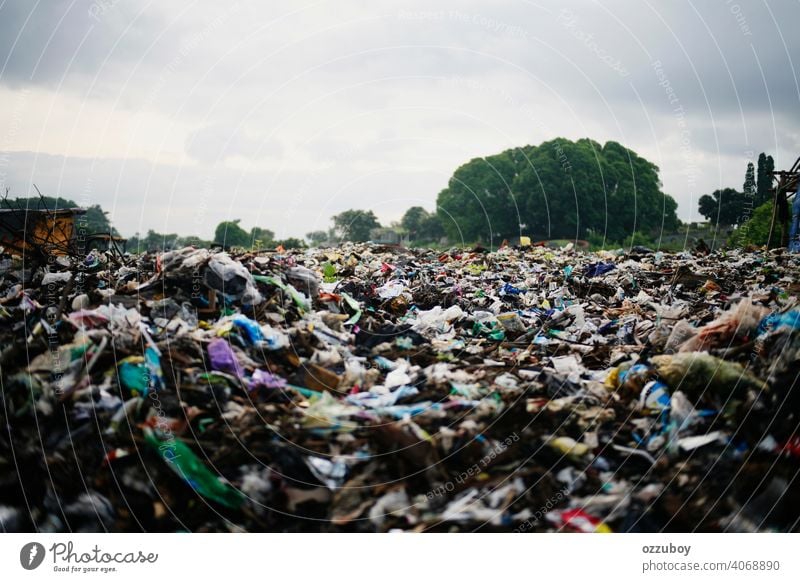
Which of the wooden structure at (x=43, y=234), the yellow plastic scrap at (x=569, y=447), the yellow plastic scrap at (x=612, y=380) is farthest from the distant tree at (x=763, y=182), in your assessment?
the wooden structure at (x=43, y=234)

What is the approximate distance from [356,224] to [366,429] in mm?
23250

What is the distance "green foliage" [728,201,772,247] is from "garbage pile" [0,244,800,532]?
16820 millimetres

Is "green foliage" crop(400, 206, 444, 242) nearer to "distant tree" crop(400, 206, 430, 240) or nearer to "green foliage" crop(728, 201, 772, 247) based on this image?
"distant tree" crop(400, 206, 430, 240)

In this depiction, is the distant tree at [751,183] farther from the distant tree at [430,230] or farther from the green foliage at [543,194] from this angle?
the distant tree at [430,230]

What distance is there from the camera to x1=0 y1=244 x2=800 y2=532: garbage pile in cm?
323

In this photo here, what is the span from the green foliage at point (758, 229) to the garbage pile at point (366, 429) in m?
16.8

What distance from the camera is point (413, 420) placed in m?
3.55

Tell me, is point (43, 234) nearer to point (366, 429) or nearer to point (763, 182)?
point (366, 429)

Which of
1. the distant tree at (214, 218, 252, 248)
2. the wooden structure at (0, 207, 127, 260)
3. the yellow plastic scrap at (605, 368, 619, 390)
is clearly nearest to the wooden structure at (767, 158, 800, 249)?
the yellow plastic scrap at (605, 368, 619, 390)

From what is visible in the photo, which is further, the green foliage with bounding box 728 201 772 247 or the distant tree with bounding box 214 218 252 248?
the distant tree with bounding box 214 218 252 248

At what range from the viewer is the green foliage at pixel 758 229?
1853 cm

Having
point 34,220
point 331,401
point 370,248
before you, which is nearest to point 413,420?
point 331,401

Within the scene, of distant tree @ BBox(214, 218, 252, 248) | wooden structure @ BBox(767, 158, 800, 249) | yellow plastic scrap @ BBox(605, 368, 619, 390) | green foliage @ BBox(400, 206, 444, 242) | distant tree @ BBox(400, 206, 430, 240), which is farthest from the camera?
distant tree @ BBox(400, 206, 430, 240)
